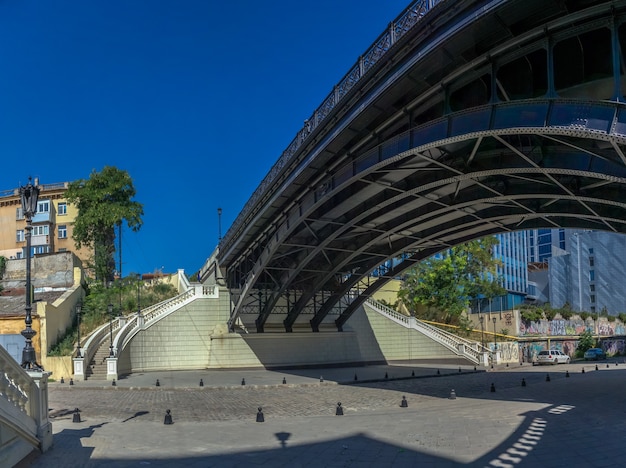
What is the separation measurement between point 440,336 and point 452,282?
6.48 m

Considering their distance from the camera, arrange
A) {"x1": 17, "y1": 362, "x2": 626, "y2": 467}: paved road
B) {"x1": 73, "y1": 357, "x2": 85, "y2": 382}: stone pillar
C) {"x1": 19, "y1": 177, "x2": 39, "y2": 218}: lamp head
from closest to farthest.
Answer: {"x1": 17, "y1": 362, "x2": 626, "y2": 467}: paved road, {"x1": 19, "y1": 177, "x2": 39, "y2": 218}: lamp head, {"x1": 73, "y1": 357, "x2": 85, "y2": 382}: stone pillar

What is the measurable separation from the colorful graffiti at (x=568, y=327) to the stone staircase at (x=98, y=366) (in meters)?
36.1

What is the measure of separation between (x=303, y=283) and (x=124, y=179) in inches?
690

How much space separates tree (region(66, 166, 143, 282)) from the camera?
42188 mm

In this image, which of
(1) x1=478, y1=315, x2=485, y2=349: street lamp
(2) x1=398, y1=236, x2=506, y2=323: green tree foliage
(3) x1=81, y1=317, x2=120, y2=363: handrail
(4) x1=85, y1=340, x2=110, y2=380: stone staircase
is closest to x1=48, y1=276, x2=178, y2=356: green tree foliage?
(3) x1=81, y1=317, x2=120, y2=363: handrail

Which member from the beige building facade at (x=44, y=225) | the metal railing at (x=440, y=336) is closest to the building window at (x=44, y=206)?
the beige building facade at (x=44, y=225)

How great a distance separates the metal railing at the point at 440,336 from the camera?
130 feet

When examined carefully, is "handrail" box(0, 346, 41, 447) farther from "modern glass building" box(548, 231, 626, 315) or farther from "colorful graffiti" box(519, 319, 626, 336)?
"modern glass building" box(548, 231, 626, 315)

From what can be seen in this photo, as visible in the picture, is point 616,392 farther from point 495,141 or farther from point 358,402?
point 495,141

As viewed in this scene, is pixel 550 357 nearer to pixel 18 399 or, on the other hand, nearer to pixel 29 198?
pixel 29 198

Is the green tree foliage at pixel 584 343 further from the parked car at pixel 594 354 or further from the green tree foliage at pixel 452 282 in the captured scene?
the green tree foliage at pixel 452 282

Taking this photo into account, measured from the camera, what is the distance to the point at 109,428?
42.8ft

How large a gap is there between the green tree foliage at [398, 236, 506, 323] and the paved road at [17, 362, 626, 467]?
77.7ft

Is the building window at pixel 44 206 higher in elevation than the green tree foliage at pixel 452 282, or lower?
higher
